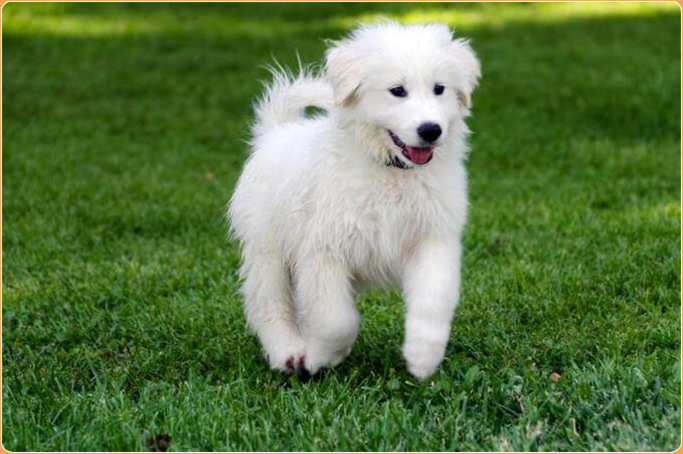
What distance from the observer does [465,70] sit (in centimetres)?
465

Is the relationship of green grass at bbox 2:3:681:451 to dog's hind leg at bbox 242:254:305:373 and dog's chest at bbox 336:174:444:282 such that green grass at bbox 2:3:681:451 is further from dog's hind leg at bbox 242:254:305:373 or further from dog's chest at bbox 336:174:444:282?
dog's chest at bbox 336:174:444:282

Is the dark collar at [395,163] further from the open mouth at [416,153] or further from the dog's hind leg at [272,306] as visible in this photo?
the dog's hind leg at [272,306]

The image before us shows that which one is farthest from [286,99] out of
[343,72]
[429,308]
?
[429,308]

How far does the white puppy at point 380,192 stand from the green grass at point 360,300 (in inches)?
9.5

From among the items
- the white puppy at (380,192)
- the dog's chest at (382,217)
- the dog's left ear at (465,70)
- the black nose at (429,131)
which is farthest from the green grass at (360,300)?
the dog's left ear at (465,70)

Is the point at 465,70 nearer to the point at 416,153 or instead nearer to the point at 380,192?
the point at 416,153

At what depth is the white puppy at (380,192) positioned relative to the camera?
4.48 m

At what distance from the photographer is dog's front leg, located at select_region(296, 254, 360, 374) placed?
4.68m

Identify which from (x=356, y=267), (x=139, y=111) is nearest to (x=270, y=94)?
(x=356, y=267)

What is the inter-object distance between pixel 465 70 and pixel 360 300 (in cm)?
179

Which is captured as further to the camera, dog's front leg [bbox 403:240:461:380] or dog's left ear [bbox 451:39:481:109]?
dog's left ear [bbox 451:39:481:109]

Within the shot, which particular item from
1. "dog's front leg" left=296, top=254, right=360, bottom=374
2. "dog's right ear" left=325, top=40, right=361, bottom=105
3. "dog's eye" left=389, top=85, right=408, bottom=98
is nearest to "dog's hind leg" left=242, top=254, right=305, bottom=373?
"dog's front leg" left=296, top=254, right=360, bottom=374

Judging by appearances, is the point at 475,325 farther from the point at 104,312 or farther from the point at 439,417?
the point at 104,312

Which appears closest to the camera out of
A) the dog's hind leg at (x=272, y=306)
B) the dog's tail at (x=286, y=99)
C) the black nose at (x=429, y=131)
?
the black nose at (x=429, y=131)
